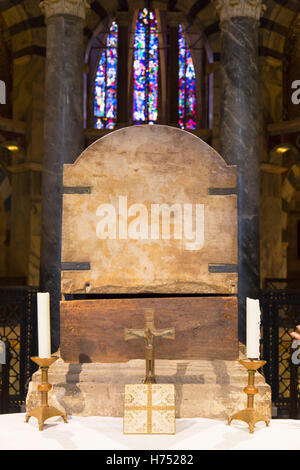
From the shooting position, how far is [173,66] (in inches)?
649

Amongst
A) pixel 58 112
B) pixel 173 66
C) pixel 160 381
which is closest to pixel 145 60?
pixel 173 66

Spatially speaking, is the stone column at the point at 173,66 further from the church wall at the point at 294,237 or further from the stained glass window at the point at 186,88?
the church wall at the point at 294,237

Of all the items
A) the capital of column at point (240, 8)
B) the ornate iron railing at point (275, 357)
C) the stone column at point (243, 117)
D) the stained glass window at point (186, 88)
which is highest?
the stained glass window at point (186, 88)

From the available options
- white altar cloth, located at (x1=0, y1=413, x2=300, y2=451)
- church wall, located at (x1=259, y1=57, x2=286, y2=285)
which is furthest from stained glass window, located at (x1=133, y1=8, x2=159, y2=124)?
white altar cloth, located at (x1=0, y1=413, x2=300, y2=451)

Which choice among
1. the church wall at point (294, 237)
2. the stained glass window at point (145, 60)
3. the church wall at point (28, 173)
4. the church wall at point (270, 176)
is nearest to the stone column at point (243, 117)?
the church wall at point (270, 176)

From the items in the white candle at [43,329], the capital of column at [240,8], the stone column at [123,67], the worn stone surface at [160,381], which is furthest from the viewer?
the stone column at [123,67]

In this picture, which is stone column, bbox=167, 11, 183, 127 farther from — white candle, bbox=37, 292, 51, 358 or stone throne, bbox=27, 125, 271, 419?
white candle, bbox=37, 292, 51, 358

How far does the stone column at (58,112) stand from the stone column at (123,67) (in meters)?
7.55

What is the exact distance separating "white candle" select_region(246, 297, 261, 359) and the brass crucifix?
45 centimetres

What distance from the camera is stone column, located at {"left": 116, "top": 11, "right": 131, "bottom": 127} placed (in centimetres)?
1548

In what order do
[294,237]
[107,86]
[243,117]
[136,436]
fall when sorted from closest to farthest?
[136,436] < [243,117] < [107,86] < [294,237]

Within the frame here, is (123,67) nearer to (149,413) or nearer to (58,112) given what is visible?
(58,112)

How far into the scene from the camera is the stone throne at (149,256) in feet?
10.7

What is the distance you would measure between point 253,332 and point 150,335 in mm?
524
